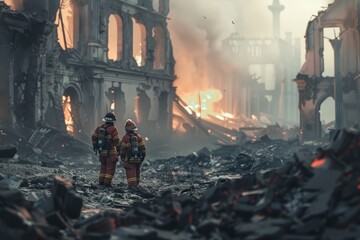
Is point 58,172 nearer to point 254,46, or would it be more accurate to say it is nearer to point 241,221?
point 241,221

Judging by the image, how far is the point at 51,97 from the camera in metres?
23.2

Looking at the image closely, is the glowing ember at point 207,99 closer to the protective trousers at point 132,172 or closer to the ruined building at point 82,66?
the ruined building at point 82,66

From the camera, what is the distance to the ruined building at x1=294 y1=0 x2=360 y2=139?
2564 centimetres

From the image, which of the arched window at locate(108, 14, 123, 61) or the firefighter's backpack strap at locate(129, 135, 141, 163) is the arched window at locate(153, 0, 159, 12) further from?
the firefighter's backpack strap at locate(129, 135, 141, 163)

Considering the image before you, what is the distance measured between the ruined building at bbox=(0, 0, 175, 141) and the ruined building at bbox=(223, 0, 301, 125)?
19.8 m

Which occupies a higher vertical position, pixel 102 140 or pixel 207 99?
pixel 207 99

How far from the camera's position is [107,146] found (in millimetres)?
11734

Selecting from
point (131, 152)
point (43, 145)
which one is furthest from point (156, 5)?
point (131, 152)

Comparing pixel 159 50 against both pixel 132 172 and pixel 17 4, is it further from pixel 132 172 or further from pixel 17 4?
pixel 132 172

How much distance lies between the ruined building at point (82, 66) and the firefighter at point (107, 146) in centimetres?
984

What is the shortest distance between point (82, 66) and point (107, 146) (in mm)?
15202

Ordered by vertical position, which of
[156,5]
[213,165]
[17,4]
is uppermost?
[156,5]

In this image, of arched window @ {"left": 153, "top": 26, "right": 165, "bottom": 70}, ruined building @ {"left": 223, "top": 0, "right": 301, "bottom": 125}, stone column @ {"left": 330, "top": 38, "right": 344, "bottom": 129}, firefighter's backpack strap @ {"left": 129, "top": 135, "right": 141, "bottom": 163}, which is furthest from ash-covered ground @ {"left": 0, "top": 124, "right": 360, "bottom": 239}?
ruined building @ {"left": 223, "top": 0, "right": 301, "bottom": 125}

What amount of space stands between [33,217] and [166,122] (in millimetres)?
28174
